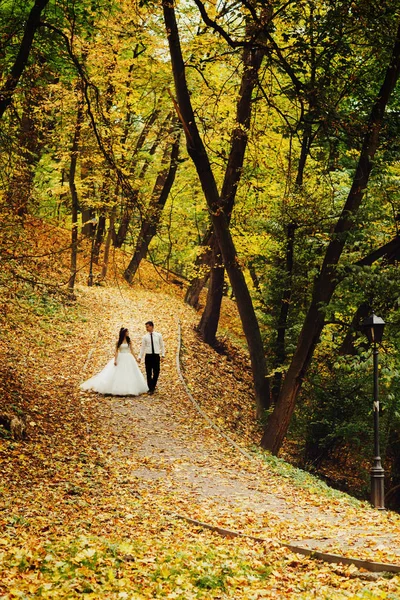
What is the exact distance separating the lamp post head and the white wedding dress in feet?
21.1

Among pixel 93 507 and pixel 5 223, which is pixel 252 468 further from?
pixel 5 223

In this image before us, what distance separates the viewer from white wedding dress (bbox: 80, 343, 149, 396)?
16609 millimetres

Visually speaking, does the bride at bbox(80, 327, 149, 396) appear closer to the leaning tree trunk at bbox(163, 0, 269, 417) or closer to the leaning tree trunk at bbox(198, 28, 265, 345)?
the leaning tree trunk at bbox(163, 0, 269, 417)

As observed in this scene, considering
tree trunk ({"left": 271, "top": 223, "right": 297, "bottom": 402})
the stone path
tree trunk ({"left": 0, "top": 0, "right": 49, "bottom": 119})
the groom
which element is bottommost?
the stone path

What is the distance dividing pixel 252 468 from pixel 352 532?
14.9 feet

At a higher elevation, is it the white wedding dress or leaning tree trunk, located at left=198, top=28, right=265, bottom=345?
leaning tree trunk, located at left=198, top=28, right=265, bottom=345

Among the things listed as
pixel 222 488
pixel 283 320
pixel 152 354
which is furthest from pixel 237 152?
pixel 222 488

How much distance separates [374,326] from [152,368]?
6516 mm

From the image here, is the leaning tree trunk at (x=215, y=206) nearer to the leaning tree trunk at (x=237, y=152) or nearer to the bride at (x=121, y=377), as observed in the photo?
the leaning tree trunk at (x=237, y=152)

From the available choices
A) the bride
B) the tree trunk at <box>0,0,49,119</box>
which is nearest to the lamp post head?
the bride

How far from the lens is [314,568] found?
695 centimetres

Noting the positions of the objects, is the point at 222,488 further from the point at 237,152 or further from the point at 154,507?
the point at 237,152

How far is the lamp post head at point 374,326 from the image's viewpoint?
1237 cm

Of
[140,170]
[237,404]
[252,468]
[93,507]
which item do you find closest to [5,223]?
[93,507]
